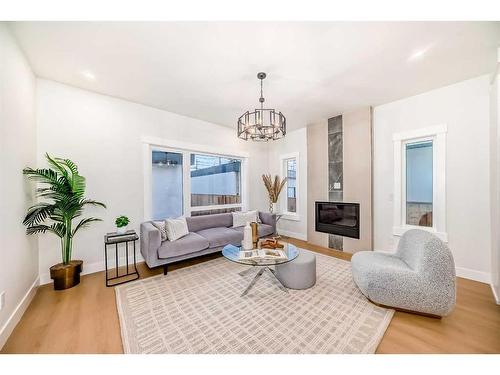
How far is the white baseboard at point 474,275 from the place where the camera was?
256cm

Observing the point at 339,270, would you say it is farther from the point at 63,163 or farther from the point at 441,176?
the point at 63,163

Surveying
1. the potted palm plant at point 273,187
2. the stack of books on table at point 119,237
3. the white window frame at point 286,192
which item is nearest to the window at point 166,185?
the stack of books on table at point 119,237

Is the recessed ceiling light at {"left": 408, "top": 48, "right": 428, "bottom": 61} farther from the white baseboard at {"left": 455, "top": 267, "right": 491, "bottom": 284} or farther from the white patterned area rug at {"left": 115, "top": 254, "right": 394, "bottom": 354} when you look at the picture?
the white baseboard at {"left": 455, "top": 267, "right": 491, "bottom": 284}

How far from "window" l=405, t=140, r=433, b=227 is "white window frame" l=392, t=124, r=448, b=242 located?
6cm

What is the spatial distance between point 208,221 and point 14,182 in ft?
8.48

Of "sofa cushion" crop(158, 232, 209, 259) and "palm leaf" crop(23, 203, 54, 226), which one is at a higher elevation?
"palm leaf" crop(23, 203, 54, 226)

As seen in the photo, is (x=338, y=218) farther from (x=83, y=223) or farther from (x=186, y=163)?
(x=83, y=223)

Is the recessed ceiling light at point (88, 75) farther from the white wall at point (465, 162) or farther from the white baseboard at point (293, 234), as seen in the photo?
the white baseboard at point (293, 234)

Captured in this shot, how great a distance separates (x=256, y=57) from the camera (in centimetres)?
216

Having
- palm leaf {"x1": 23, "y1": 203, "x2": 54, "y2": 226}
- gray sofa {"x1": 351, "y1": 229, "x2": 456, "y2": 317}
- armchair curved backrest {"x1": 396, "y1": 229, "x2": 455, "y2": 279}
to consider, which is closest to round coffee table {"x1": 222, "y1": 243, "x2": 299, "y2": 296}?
gray sofa {"x1": 351, "y1": 229, "x2": 456, "y2": 317}

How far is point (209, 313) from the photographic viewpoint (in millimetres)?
1972

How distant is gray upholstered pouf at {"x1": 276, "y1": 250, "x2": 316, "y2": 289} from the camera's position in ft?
7.86

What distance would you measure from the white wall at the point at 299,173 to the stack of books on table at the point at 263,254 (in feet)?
8.33
